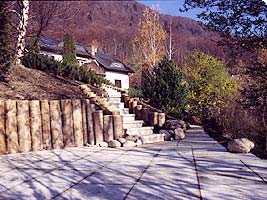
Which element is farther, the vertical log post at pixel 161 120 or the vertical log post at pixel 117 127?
the vertical log post at pixel 161 120

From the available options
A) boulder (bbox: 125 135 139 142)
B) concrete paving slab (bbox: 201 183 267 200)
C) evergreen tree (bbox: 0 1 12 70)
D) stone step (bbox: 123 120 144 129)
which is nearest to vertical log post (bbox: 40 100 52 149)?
evergreen tree (bbox: 0 1 12 70)

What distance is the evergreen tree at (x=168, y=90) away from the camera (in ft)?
32.2

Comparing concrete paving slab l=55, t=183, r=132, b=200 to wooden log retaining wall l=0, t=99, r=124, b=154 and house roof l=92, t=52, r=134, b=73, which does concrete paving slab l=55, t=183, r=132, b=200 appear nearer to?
wooden log retaining wall l=0, t=99, r=124, b=154

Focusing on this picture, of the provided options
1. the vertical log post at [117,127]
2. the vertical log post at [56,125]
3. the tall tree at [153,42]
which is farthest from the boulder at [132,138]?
the tall tree at [153,42]

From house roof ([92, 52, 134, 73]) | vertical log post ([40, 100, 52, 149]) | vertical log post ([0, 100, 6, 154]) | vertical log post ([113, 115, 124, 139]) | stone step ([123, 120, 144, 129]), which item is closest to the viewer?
vertical log post ([0, 100, 6, 154])

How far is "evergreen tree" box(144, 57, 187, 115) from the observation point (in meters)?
9.82

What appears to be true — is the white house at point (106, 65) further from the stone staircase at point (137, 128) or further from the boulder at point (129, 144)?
the boulder at point (129, 144)

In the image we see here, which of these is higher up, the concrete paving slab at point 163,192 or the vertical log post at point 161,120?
the vertical log post at point 161,120

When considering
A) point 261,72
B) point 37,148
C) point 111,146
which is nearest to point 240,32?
point 261,72

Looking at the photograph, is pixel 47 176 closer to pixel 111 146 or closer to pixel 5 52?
pixel 111 146

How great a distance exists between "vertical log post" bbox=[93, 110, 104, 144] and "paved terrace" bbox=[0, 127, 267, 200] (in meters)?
0.88

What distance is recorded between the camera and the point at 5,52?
219 inches

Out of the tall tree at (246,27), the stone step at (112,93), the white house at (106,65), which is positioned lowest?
the stone step at (112,93)

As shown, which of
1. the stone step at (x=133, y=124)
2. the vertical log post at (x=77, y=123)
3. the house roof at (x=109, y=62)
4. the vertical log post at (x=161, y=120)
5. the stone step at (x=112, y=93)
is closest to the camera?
the vertical log post at (x=77, y=123)
